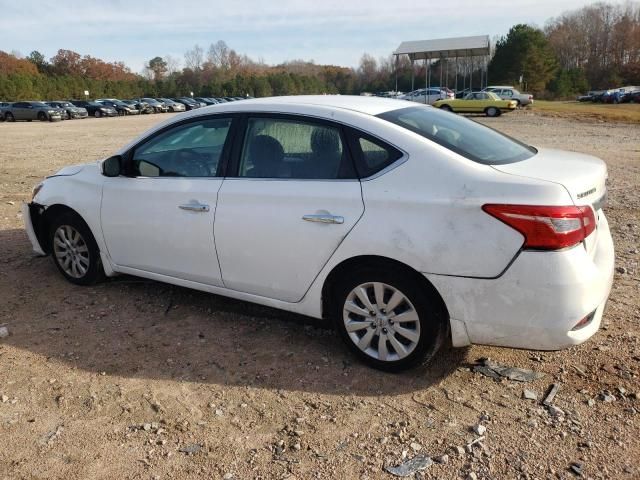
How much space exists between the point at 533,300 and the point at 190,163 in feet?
8.58

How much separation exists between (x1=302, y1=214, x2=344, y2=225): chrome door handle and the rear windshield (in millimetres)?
719

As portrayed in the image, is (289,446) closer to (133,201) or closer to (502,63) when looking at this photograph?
(133,201)

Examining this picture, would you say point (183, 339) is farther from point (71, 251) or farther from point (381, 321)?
point (71, 251)

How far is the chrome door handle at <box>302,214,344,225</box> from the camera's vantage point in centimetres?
338

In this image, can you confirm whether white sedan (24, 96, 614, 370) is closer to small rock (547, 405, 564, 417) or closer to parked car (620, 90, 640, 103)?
small rock (547, 405, 564, 417)

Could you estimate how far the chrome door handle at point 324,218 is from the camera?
11.1 ft

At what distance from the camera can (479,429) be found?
2.96 metres

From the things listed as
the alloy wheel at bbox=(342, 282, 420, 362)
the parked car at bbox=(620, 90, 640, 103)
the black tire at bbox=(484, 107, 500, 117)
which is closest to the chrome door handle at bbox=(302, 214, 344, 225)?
the alloy wheel at bbox=(342, 282, 420, 362)

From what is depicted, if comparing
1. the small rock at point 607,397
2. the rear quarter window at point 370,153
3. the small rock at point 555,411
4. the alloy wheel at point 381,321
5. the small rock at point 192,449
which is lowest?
the small rock at point 607,397


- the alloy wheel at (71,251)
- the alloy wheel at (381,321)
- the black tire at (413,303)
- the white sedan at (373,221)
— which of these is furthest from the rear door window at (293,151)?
the alloy wheel at (71,251)

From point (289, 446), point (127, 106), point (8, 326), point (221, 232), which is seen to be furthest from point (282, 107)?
point (127, 106)

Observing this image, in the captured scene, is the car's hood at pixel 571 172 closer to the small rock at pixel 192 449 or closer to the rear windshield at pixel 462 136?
the rear windshield at pixel 462 136

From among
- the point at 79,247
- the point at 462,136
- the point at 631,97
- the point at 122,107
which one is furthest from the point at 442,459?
the point at 631,97

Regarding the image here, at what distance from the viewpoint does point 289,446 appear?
2.89m
